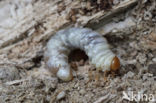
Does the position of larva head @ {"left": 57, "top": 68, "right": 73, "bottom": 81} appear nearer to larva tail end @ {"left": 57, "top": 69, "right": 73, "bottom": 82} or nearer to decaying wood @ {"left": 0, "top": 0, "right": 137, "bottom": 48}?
larva tail end @ {"left": 57, "top": 69, "right": 73, "bottom": 82}

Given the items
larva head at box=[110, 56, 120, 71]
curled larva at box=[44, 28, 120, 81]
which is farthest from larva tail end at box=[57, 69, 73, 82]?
larva head at box=[110, 56, 120, 71]

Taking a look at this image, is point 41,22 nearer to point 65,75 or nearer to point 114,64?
point 65,75

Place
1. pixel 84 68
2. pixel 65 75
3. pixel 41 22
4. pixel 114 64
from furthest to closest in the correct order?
pixel 41 22, pixel 84 68, pixel 65 75, pixel 114 64

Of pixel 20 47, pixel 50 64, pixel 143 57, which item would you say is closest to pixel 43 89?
pixel 50 64

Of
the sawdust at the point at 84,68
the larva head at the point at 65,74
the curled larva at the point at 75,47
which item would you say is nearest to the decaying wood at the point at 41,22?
the sawdust at the point at 84,68

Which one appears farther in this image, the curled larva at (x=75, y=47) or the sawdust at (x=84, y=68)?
the curled larva at (x=75, y=47)

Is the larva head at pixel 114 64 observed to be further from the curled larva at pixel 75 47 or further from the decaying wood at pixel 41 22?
the decaying wood at pixel 41 22

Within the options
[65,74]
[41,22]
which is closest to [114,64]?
[65,74]

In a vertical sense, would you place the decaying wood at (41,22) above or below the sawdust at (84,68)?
above
